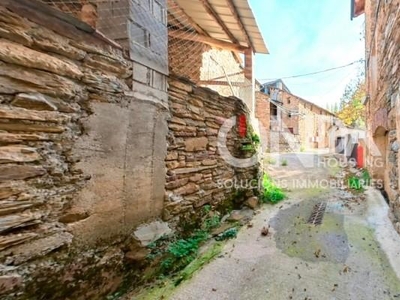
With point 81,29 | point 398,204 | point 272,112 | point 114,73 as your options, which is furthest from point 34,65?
point 272,112

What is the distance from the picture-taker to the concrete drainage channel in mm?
3756

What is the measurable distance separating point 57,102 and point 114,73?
0.55 meters

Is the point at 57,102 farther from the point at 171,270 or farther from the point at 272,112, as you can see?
the point at 272,112

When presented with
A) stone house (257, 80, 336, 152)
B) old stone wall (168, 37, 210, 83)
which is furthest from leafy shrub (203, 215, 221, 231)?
stone house (257, 80, 336, 152)

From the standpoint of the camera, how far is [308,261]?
8.60 ft

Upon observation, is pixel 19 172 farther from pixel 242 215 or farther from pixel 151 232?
pixel 242 215

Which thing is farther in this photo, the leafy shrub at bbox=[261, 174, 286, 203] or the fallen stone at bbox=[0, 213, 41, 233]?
the leafy shrub at bbox=[261, 174, 286, 203]

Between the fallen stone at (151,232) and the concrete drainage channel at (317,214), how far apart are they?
7.93 ft

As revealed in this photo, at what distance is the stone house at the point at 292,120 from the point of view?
54.0 feet

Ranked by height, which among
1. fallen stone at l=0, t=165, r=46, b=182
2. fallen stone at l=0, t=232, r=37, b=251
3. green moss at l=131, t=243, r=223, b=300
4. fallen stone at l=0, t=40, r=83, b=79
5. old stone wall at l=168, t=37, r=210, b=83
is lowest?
green moss at l=131, t=243, r=223, b=300

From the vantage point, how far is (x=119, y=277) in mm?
2090

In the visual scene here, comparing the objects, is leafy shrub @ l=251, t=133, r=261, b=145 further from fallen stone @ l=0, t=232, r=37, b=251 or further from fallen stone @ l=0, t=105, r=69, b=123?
fallen stone @ l=0, t=232, r=37, b=251

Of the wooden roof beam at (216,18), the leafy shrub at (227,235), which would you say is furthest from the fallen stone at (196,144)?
the wooden roof beam at (216,18)

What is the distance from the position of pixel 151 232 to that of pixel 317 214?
3.03 meters
